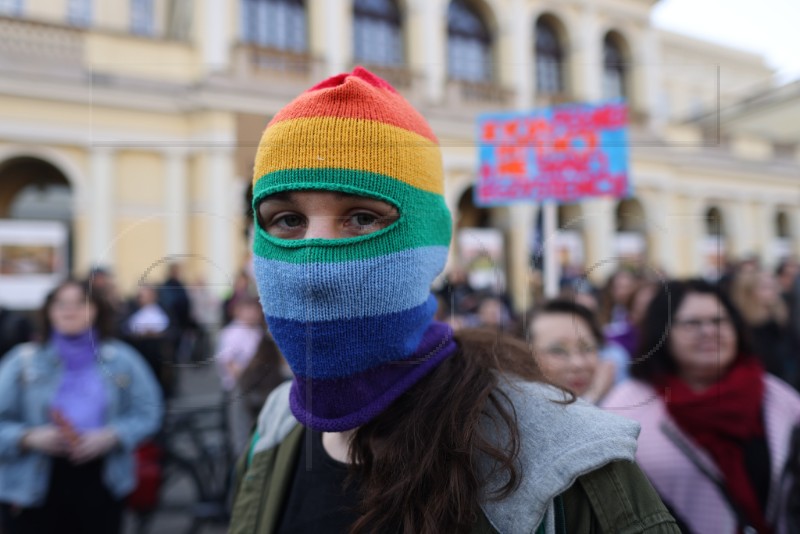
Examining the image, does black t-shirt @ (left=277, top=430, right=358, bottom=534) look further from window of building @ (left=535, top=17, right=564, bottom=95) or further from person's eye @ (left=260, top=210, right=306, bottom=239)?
window of building @ (left=535, top=17, right=564, bottom=95)

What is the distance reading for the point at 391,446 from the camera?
3.21ft

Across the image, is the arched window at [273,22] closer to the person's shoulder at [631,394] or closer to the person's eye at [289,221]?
the person's shoulder at [631,394]

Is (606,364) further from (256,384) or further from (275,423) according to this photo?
(275,423)

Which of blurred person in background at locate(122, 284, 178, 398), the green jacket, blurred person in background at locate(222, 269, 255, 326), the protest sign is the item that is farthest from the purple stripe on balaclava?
the protest sign

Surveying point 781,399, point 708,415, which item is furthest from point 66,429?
point 781,399

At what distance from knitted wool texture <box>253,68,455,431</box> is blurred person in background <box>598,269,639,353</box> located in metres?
2.21

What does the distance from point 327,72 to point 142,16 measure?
12576 mm

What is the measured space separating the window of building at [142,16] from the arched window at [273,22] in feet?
12.3

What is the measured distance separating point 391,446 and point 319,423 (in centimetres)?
15

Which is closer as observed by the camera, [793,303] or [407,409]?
[407,409]

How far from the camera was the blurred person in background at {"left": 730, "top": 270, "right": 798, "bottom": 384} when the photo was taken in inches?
139

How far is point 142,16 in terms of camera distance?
1192 cm

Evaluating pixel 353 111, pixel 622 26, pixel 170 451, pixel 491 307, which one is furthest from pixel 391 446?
pixel 622 26

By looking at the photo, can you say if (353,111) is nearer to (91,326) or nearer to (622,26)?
(91,326)
